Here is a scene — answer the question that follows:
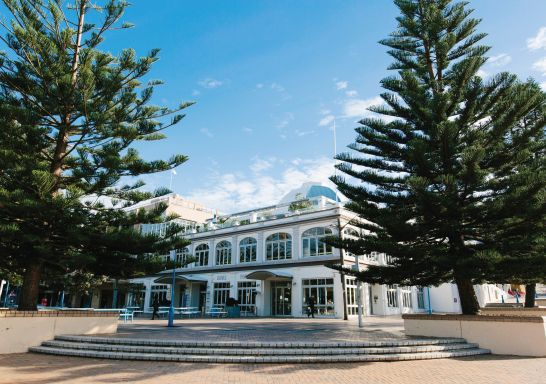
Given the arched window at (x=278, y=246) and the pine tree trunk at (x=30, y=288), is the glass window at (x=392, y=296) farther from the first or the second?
the pine tree trunk at (x=30, y=288)

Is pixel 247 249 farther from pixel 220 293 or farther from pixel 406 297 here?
pixel 406 297

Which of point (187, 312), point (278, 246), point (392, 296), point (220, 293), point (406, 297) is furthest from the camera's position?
point (406, 297)

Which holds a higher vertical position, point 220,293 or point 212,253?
point 212,253

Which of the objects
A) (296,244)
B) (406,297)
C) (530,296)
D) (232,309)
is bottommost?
(232,309)

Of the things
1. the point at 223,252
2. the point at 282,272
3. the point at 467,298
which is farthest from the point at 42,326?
the point at 223,252

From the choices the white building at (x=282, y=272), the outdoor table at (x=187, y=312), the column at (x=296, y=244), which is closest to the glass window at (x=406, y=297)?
the white building at (x=282, y=272)

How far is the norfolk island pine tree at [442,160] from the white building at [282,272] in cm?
865

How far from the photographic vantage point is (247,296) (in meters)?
27.0

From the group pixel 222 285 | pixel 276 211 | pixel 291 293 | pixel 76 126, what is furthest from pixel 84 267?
Result: pixel 276 211

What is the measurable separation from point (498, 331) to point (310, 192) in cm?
3219

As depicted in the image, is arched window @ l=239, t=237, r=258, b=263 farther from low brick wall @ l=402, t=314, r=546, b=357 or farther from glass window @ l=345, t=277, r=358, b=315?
low brick wall @ l=402, t=314, r=546, b=357

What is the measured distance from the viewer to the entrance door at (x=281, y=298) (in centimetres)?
2525

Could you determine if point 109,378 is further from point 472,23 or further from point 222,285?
point 222,285

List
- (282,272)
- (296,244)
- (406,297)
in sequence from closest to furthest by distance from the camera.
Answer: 1. (282,272)
2. (296,244)
3. (406,297)
